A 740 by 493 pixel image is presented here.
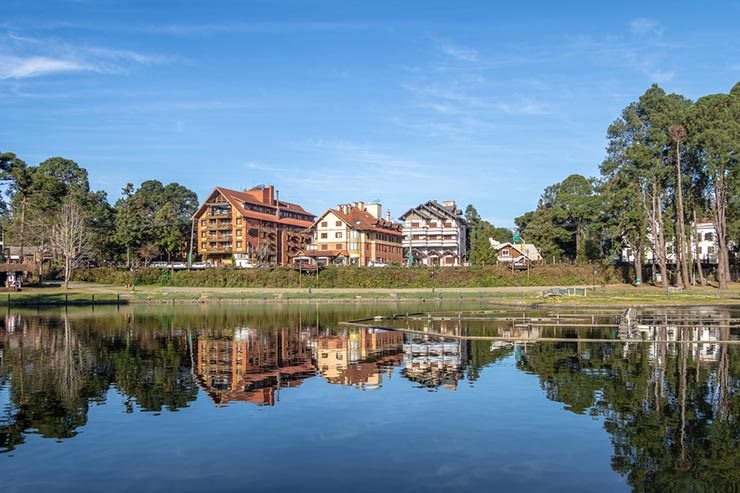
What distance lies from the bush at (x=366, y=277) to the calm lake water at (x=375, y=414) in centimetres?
5553

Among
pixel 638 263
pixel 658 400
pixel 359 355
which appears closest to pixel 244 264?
pixel 638 263

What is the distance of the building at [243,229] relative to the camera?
11600cm

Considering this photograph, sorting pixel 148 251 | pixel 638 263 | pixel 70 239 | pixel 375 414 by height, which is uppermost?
pixel 70 239

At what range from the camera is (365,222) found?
394ft

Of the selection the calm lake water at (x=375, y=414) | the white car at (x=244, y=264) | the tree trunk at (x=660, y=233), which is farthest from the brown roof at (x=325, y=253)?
the calm lake water at (x=375, y=414)

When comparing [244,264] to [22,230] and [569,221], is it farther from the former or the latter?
[569,221]

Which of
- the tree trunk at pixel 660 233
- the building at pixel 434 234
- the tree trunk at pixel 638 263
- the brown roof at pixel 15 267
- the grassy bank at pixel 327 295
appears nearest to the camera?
the grassy bank at pixel 327 295

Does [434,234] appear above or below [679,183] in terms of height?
below

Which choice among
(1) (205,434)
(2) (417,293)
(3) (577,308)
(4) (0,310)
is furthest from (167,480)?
(2) (417,293)

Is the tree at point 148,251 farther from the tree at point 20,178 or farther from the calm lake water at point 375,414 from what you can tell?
the calm lake water at point 375,414

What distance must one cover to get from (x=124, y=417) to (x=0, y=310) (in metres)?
60.9

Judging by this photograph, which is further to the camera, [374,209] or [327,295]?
[374,209]

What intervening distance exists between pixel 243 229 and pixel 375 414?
320ft

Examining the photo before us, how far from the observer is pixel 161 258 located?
125875 millimetres
